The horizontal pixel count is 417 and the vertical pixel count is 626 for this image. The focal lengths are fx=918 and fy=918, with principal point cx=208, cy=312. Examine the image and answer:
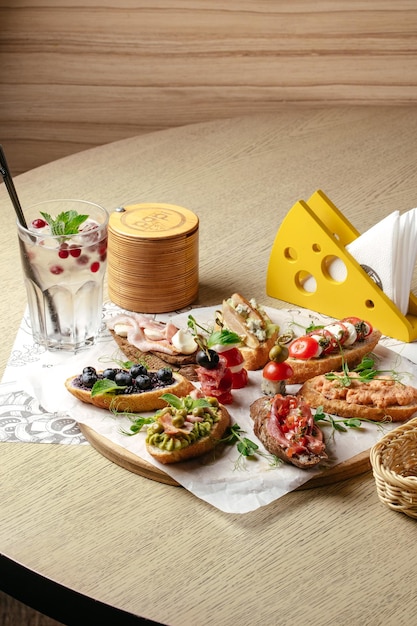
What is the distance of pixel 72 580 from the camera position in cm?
118

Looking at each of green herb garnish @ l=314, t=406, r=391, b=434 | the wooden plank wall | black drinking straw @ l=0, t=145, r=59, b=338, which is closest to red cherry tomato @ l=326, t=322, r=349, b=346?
green herb garnish @ l=314, t=406, r=391, b=434

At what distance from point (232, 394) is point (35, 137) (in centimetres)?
226

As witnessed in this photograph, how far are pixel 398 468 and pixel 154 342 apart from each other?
53cm

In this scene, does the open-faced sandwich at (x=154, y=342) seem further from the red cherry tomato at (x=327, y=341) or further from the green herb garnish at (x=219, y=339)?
the red cherry tomato at (x=327, y=341)

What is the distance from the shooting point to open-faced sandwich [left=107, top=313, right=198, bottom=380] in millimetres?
1646

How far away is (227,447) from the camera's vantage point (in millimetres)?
1432

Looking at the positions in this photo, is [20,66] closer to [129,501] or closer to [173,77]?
[173,77]

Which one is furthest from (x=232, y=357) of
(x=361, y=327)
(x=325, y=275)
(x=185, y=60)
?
(x=185, y=60)

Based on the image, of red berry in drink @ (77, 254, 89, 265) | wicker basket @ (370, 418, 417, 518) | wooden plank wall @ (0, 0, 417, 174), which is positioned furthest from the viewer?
wooden plank wall @ (0, 0, 417, 174)

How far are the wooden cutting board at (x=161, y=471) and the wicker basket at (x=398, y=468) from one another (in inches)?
2.5

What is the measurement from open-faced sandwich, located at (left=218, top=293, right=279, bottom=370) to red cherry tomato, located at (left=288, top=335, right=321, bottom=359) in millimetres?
56

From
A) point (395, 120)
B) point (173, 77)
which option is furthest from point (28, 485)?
point (173, 77)

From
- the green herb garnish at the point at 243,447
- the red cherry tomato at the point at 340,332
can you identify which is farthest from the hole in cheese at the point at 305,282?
the green herb garnish at the point at 243,447

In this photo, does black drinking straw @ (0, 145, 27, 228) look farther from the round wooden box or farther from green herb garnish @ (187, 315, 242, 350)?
green herb garnish @ (187, 315, 242, 350)
